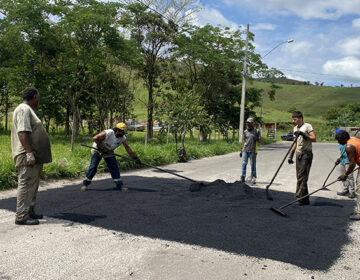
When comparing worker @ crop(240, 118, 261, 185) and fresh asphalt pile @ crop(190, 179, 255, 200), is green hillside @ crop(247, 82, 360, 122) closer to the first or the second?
worker @ crop(240, 118, 261, 185)

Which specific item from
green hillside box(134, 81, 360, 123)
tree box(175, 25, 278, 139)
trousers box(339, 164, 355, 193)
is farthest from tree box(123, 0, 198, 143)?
green hillside box(134, 81, 360, 123)

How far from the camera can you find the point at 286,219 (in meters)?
5.29

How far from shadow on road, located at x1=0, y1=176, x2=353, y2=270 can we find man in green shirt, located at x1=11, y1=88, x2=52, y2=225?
62 centimetres

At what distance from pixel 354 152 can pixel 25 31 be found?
34.3ft

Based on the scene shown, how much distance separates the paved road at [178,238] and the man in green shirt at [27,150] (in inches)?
12.9

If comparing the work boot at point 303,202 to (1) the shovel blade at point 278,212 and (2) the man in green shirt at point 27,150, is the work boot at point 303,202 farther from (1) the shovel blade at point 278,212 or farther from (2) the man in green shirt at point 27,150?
(2) the man in green shirt at point 27,150

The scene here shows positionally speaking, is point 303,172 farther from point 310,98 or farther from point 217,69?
point 310,98

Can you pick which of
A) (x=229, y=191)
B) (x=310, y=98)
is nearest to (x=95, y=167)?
(x=229, y=191)

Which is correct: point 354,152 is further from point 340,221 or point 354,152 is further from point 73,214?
point 73,214

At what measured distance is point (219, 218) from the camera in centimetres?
520

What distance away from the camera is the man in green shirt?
4.42 metres

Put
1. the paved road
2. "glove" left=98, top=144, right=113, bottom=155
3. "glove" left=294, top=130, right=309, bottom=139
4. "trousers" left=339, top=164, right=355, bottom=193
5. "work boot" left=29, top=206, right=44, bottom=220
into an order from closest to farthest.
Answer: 1. the paved road
2. "work boot" left=29, top=206, right=44, bottom=220
3. "glove" left=294, top=130, right=309, bottom=139
4. "glove" left=98, top=144, right=113, bottom=155
5. "trousers" left=339, top=164, right=355, bottom=193

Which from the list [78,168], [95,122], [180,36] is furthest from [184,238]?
[95,122]

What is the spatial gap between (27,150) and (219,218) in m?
2.99
